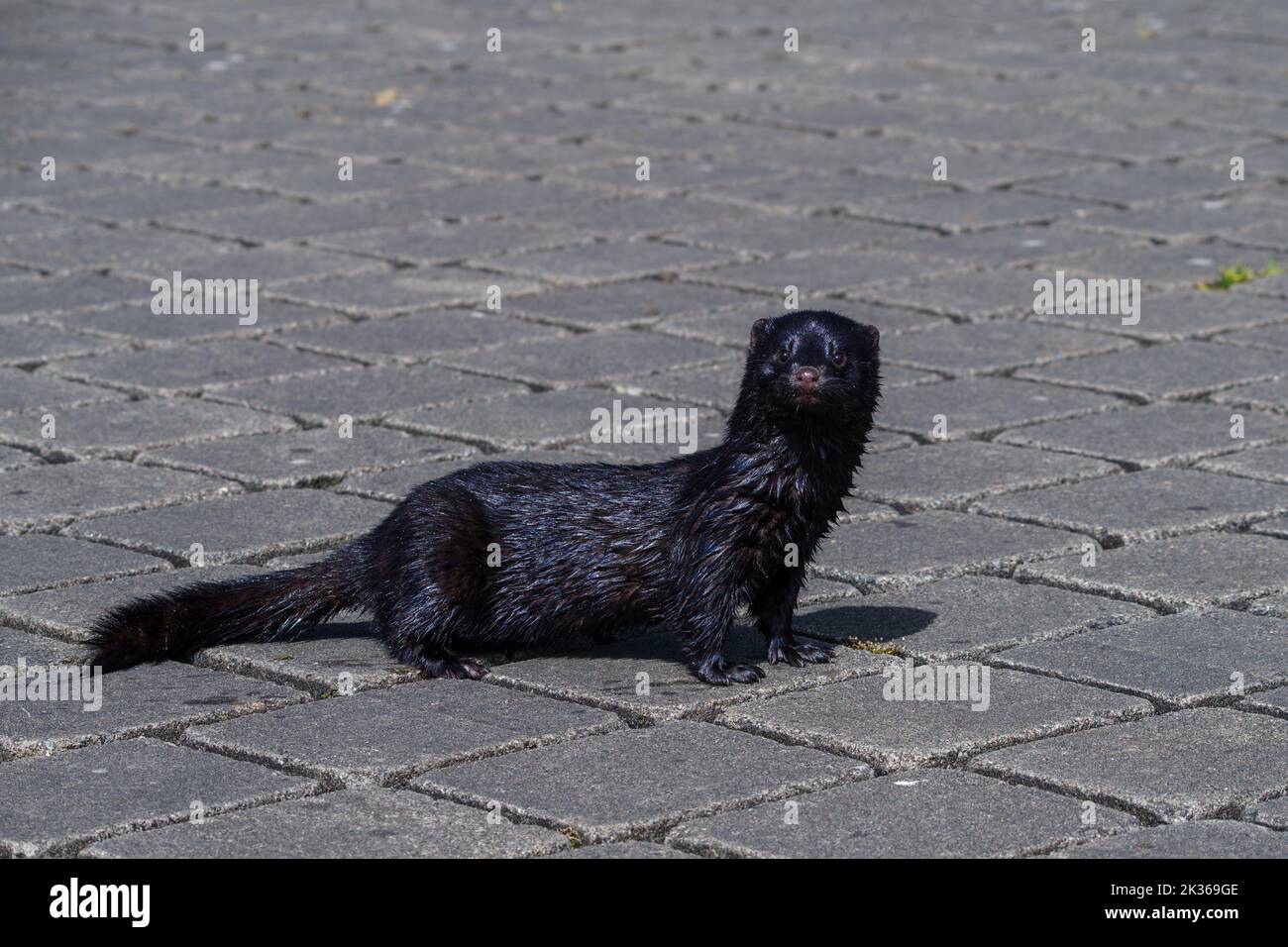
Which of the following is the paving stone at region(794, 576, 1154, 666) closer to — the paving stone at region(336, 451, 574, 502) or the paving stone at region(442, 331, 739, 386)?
the paving stone at region(336, 451, 574, 502)

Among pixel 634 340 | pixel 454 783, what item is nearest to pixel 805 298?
pixel 634 340

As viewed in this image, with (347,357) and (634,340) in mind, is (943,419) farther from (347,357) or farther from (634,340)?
(347,357)

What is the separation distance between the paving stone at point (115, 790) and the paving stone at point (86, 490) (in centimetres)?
164

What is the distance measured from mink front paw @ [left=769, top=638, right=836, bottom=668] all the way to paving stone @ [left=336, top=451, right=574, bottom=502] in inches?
55.9

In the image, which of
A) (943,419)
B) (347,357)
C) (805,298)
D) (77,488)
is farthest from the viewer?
(805,298)

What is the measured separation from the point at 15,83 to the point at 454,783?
9.35m

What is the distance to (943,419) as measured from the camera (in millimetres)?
6785

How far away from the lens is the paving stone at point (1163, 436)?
21.0 ft

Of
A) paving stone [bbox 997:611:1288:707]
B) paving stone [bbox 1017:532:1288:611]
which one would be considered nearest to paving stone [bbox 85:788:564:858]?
paving stone [bbox 997:611:1288:707]

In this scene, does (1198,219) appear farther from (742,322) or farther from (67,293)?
(67,293)

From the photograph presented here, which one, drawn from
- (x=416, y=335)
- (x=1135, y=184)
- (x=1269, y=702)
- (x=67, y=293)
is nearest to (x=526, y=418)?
(x=416, y=335)

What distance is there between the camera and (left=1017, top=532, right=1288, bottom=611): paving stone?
5270 millimetres

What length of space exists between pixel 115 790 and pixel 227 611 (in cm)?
87

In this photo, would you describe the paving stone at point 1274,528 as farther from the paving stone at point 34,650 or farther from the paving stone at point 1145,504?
the paving stone at point 34,650
